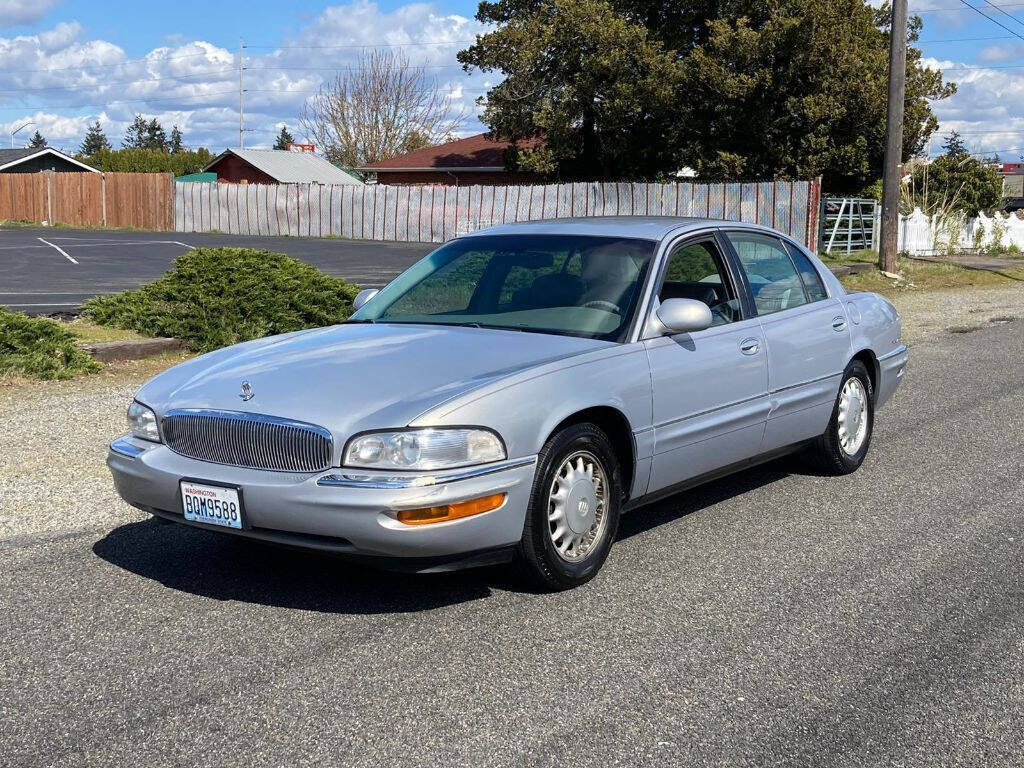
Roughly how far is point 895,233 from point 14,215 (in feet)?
136

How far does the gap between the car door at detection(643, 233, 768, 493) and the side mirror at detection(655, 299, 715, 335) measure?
0.08 meters

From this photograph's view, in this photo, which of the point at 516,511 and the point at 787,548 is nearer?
the point at 516,511

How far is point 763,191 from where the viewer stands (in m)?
30.1

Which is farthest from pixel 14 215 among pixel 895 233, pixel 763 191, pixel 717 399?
pixel 717 399

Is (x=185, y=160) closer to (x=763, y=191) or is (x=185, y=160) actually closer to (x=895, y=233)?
(x=763, y=191)

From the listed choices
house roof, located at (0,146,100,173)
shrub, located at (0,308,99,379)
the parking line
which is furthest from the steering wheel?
house roof, located at (0,146,100,173)

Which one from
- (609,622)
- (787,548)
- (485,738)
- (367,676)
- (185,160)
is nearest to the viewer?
(485,738)

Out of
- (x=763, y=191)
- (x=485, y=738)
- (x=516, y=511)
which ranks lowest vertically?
(x=485, y=738)

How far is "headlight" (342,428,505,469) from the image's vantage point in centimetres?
446

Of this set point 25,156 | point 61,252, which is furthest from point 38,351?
point 25,156

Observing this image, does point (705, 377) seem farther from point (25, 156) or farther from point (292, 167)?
point (25, 156)

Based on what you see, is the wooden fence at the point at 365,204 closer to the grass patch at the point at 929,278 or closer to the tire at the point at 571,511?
the grass patch at the point at 929,278

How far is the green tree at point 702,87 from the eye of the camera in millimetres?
33562

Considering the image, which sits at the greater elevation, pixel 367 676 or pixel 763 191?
pixel 763 191
